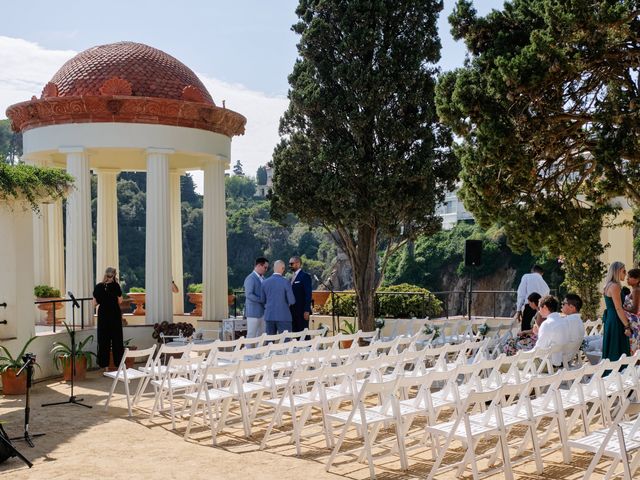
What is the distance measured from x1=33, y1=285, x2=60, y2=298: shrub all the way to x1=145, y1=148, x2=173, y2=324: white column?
188cm

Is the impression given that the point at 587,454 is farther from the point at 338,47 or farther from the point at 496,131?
the point at 338,47

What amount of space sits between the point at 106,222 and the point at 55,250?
1661mm

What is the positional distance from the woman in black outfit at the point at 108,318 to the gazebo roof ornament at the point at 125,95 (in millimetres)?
3415

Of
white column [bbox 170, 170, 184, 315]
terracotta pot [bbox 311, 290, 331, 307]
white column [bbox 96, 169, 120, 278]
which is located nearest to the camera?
white column [bbox 96, 169, 120, 278]

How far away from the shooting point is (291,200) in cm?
1597

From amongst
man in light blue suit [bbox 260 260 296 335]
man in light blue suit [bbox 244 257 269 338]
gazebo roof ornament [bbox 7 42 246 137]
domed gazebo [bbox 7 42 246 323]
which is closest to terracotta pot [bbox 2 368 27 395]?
man in light blue suit [bbox 244 257 269 338]

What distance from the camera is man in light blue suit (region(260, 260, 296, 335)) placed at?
11.8m

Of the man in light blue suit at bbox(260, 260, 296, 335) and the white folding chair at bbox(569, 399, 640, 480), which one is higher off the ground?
the man in light blue suit at bbox(260, 260, 296, 335)

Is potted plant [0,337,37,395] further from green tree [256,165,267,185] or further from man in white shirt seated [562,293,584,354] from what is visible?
green tree [256,165,267,185]

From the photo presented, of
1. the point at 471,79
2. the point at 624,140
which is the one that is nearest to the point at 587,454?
the point at 624,140

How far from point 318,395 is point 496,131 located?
17.3 ft

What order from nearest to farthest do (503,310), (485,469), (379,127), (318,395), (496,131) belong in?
(485,469)
(318,395)
(496,131)
(379,127)
(503,310)

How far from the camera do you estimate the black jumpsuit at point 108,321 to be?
40.3ft

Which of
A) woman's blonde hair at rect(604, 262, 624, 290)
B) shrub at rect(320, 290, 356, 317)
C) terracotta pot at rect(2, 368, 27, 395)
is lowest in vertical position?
terracotta pot at rect(2, 368, 27, 395)
